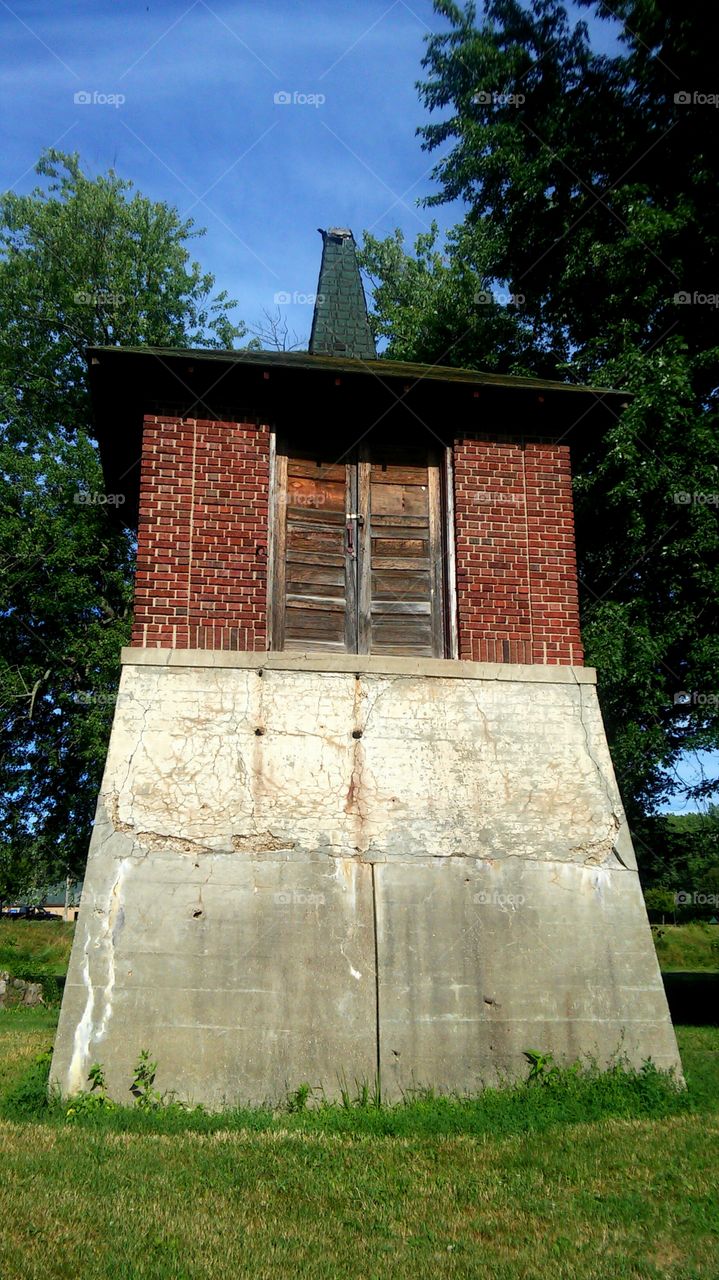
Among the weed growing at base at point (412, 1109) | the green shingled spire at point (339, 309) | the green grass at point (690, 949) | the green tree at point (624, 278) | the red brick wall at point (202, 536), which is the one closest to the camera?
the weed growing at base at point (412, 1109)

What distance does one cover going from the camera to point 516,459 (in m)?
8.98

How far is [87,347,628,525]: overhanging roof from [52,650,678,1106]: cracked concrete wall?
2.40 metres

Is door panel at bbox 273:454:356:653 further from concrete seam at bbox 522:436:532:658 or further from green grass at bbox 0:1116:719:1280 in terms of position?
green grass at bbox 0:1116:719:1280

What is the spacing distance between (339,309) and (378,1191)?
1014cm

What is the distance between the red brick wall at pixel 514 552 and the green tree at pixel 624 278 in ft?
3.75

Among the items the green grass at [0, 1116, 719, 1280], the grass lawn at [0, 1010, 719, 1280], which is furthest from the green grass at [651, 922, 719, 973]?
the green grass at [0, 1116, 719, 1280]

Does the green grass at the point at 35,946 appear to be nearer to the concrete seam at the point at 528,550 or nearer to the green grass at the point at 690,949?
the green grass at the point at 690,949

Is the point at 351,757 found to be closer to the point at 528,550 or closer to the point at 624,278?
the point at 528,550

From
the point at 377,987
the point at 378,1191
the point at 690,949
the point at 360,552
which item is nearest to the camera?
the point at 378,1191

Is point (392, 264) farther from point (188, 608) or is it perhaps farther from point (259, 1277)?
point (259, 1277)

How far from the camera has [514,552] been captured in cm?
866

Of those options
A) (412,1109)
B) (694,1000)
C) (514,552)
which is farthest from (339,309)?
(694,1000)

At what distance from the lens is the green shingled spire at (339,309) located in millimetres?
12102

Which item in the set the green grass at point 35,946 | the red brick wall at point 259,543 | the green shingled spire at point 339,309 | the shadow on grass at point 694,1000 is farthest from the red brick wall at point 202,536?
the green grass at point 35,946
